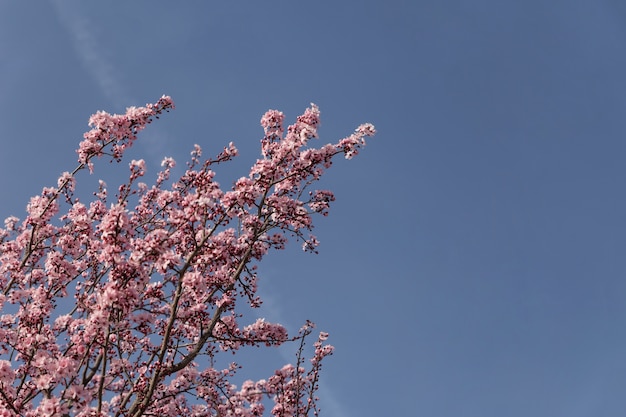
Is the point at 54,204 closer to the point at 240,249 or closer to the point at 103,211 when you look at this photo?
the point at 103,211

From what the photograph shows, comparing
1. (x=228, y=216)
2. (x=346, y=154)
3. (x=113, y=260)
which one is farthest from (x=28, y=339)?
(x=346, y=154)

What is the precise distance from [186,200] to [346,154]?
3518 millimetres

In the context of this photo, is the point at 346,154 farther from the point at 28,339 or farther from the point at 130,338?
the point at 28,339

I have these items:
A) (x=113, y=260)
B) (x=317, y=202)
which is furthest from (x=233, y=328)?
(x=113, y=260)

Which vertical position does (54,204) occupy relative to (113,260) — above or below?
above

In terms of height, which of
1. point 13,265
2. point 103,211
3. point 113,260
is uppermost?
point 103,211

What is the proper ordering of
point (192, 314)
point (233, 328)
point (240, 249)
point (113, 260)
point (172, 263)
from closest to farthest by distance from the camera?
point (113, 260) < point (172, 263) < point (192, 314) < point (240, 249) < point (233, 328)

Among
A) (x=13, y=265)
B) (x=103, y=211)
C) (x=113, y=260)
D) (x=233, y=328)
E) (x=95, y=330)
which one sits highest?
(x=103, y=211)

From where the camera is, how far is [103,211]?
13.8 metres

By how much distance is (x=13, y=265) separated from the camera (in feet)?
44.0

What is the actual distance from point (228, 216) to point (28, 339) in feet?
15.8

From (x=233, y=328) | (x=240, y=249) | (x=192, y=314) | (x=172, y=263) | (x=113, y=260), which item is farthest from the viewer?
(x=233, y=328)

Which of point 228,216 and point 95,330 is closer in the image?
point 95,330

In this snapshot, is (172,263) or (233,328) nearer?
(172,263)
